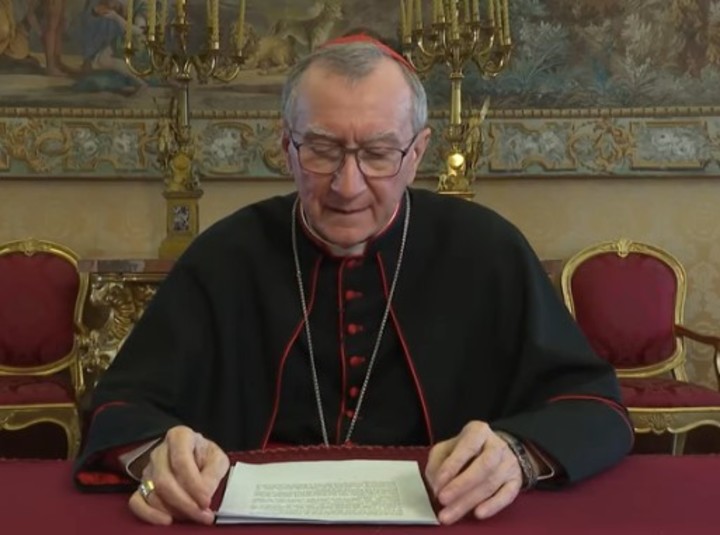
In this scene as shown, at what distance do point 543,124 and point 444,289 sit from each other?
2709 millimetres

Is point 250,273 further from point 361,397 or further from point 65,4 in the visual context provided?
point 65,4

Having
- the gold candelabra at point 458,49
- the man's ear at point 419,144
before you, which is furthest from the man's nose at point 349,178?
the gold candelabra at point 458,49

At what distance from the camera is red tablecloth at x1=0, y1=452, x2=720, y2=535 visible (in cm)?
119

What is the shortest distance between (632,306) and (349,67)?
9.75ft

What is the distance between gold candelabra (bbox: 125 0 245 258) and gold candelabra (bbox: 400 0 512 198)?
0.76 metres

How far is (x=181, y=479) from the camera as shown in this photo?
4.17 ft

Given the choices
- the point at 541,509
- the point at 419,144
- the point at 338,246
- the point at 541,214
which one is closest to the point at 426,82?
the point at 541,214

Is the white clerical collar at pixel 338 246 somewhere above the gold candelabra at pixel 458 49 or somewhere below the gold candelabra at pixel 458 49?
below

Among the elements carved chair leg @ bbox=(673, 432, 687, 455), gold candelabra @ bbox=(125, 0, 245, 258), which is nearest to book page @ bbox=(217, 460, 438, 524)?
gold candelabra @ bbox=(125, 0, 245, 258)

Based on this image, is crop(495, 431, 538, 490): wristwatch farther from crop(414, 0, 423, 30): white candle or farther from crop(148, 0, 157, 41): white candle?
crop(414, 0, 423, 30): white candle

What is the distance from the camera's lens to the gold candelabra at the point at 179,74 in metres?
3.76

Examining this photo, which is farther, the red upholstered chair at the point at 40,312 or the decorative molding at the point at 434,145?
the decorative molding at the point at 434,145

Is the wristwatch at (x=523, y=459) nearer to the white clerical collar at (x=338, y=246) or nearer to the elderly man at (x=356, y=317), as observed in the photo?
the elderly man at (x=356, y=317)

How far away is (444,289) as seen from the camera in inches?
82.3
